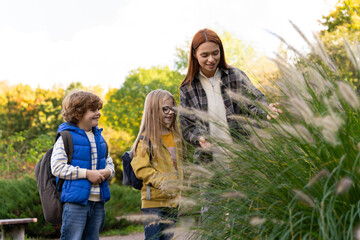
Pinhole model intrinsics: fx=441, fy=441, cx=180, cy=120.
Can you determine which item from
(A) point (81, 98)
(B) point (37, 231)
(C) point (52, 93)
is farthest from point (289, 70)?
(C) point (52, 93)

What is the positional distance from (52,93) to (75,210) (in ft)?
92.4

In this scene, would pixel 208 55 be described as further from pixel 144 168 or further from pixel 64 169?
pixel 64 169

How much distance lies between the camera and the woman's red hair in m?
3.20

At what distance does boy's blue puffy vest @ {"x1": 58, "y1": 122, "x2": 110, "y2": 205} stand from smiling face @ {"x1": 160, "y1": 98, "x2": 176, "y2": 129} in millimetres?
589

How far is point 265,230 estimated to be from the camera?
184cm

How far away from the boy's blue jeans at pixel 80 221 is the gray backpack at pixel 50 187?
0.26ft

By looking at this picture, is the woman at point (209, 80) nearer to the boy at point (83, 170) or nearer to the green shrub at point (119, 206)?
the boy at point (83, 170)

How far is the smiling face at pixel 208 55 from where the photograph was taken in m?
3.16

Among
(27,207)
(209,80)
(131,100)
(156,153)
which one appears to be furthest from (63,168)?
(131,100)

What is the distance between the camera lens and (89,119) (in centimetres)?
360

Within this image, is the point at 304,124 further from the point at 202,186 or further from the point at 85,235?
the point at 85,235

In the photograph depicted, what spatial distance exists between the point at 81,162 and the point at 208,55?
129 centimetres

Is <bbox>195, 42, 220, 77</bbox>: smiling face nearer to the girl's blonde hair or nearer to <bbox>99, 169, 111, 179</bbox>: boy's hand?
the girl's blonde hair

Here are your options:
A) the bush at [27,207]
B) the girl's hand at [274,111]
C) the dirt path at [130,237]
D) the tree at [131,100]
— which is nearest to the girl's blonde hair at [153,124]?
the girl's hand at [274,111]
